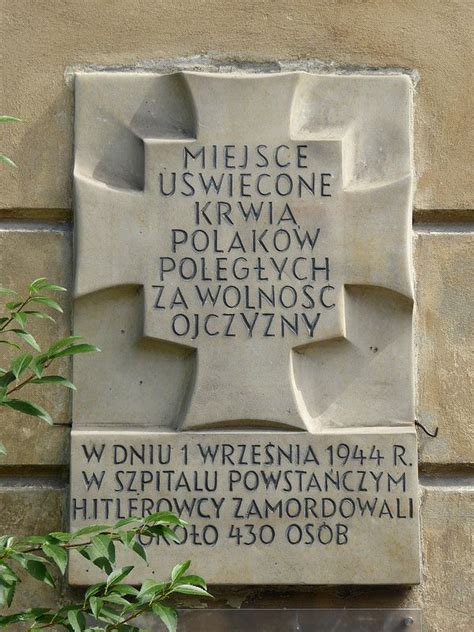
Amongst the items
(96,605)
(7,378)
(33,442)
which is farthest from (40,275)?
(96,605)

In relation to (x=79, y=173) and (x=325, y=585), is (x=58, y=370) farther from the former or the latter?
(x=325, y=585)

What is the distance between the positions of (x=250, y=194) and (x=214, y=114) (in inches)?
11.9

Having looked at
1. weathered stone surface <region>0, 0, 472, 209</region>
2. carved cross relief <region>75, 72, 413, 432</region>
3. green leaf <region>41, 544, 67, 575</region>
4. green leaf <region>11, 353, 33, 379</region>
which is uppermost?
weathered stone surface <region>0, 0, 472, 209</region>

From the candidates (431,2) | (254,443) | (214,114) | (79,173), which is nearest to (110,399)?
(254,443)

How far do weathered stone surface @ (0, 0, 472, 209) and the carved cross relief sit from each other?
143 mm

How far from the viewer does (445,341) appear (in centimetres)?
399

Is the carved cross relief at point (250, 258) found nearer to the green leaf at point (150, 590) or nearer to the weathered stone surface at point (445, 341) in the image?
the weathered stone surface at point (445, 341)

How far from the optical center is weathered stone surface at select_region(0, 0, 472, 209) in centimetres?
406

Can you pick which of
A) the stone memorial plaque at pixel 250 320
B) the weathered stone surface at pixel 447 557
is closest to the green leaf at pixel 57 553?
the stone memorial plaque at pixel 250 320

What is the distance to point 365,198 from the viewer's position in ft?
12.9

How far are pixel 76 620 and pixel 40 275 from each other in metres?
1.41

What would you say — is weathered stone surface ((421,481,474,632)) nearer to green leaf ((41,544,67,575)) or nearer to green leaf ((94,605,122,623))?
green leaf ((94,605,122,623))

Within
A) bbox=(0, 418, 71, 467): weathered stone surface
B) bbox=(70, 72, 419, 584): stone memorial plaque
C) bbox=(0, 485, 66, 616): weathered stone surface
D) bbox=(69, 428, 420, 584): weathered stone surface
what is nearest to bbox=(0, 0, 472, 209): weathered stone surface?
bbox=(70, 72, 419, 584): stone memorial plaque

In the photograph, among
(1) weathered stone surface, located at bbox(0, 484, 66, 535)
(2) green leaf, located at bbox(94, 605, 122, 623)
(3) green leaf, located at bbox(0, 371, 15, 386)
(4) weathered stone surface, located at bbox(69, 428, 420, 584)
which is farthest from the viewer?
(1) weathered stone surface, located at bbox(0, 484, 66, 535)
